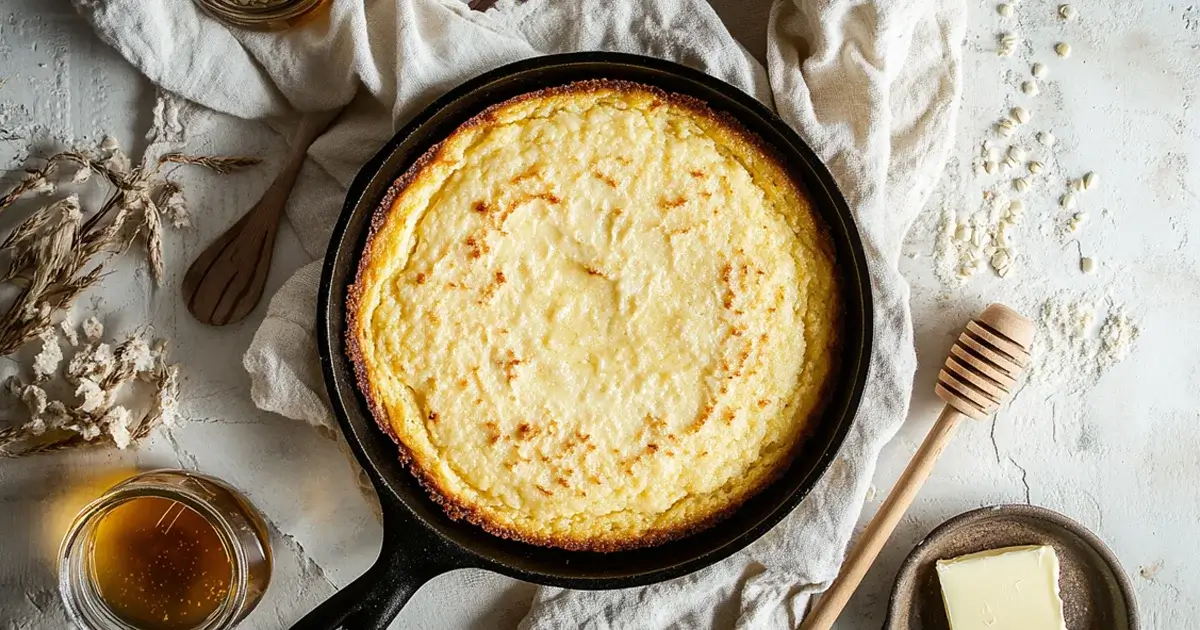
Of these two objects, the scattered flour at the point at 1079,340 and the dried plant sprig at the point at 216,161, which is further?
the scattered flour at the point at 1079,340

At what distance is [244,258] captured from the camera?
95.0 inches

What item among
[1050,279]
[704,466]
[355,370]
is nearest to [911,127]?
[1050,279]

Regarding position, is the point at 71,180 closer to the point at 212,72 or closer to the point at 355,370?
the point at 212,72

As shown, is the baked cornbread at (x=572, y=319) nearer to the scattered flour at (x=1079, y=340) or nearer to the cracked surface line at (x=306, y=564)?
the cracked surface line at (x=306, y=564)

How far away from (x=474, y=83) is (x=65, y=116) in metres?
1.21

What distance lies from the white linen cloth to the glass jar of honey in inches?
13.2

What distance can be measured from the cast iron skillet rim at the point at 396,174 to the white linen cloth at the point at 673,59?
187 millimetres

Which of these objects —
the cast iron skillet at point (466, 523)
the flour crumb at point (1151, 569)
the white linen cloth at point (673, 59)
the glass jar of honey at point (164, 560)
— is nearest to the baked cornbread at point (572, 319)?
the cast iron skillet at point (466, 523)

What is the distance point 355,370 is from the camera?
2.10 meters

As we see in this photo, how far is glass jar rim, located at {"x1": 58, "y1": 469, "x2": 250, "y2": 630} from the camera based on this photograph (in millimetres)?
2254

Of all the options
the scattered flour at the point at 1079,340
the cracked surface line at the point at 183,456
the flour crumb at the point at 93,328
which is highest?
the scattered flour at the point at 1079,340

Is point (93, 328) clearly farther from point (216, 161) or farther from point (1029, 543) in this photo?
point (1029, 543)

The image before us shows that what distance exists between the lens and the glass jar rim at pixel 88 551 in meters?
2.25

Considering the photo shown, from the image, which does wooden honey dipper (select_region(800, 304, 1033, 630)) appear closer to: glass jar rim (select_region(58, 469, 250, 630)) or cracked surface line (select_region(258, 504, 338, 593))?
cracked surface line (select_region(258, 504, 338, 593))
